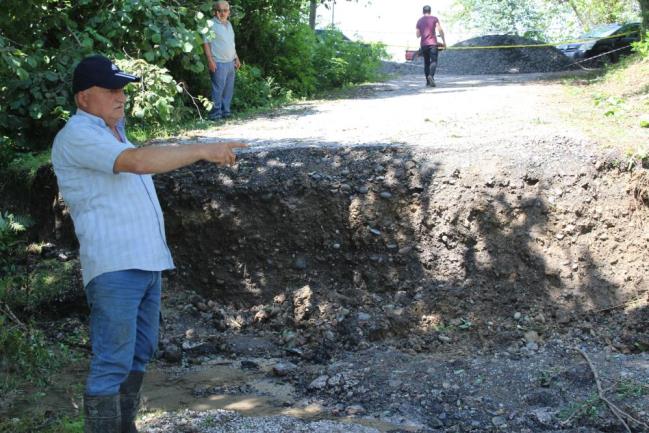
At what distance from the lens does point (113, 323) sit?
11.0 ft

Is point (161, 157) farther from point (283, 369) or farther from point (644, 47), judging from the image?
point (644, 47)

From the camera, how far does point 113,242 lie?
3352 mm

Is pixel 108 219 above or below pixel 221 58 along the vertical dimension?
below

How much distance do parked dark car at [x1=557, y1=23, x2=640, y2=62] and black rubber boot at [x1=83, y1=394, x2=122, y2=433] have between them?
1890 cm

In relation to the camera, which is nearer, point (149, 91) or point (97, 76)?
point (97, 76)

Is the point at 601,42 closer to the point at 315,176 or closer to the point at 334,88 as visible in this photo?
the point at 334,88

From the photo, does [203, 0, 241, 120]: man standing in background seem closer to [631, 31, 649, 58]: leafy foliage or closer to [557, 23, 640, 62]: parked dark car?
[631, 31, 649, 58]: leafy foliage

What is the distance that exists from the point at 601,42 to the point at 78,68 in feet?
66.2

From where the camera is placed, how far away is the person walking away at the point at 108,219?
329 cm

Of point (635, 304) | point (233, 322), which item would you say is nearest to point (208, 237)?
point (233, 322)

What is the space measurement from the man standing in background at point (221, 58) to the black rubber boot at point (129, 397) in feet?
24.2

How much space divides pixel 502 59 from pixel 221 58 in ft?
49.6

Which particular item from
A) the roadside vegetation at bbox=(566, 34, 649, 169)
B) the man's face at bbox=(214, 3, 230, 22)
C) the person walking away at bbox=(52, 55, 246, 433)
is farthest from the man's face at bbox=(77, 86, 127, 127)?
the man's face at bbox=(214, 3, 230, 22)

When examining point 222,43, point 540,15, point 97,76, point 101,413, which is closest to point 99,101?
point 97,76
